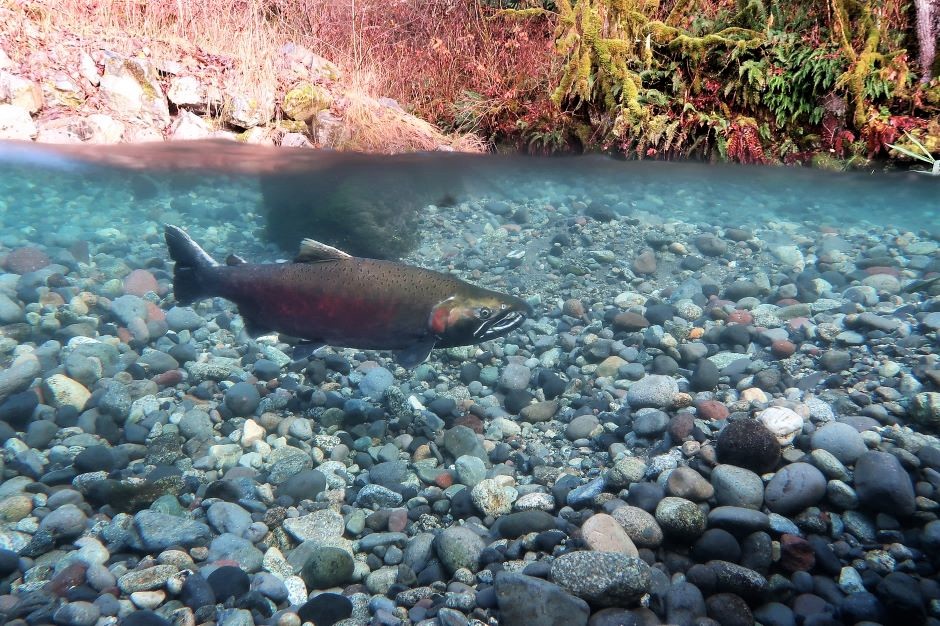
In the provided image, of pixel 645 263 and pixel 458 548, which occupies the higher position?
pixel 645 263

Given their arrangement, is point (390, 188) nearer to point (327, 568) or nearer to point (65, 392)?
point (65, 392)

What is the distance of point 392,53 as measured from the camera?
12.9 metres

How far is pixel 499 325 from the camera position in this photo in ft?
10.2

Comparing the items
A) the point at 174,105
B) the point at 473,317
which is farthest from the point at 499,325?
the point at 174,105

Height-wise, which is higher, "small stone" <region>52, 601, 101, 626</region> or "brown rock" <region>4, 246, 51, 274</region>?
"small stone" <region>52, 601, 101, 626</region>

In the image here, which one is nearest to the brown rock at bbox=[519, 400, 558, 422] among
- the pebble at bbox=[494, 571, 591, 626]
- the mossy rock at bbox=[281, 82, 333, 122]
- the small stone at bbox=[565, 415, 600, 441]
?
the small stone at bbox=[565, 415, 600, 441]

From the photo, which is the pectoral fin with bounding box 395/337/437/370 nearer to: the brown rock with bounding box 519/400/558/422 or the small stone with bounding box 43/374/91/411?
the brown rock with bounding box 519/400/558/422

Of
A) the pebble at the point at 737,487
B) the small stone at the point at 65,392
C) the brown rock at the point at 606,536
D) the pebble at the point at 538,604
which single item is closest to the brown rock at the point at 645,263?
the pebble at the point at 737,487

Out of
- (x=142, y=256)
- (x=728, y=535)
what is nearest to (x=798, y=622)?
(x=728, y=535)

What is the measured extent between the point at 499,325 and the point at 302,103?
8.69 m

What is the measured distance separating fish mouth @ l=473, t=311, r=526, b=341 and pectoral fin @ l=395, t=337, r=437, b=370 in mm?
287

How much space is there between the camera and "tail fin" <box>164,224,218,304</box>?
317 centimetres

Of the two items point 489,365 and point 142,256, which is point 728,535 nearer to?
point 489,365

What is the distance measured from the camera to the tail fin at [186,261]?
125 inches
